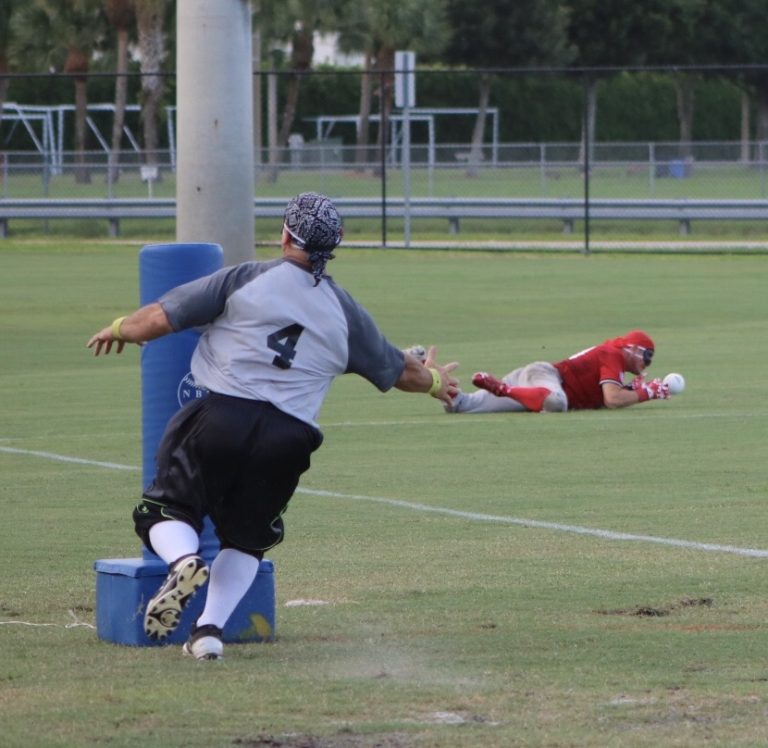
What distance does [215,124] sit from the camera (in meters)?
9.70

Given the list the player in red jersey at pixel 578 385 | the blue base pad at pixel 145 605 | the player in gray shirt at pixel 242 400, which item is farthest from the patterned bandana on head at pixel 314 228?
the player in red jersey at pixel 578 385

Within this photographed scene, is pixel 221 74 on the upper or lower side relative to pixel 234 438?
upper

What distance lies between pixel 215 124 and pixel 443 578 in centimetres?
297

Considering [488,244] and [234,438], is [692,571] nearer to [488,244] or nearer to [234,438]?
[234,438]

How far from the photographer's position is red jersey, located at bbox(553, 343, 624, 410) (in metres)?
14.1

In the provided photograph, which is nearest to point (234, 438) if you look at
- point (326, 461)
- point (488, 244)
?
point (326, 461)

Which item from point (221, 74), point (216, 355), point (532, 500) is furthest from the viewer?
point (532, 500)

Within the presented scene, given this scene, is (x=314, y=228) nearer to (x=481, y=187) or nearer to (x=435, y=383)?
(x=435, y=383)

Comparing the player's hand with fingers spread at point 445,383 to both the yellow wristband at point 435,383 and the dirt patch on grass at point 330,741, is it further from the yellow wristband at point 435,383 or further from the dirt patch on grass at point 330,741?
the dirt patch on grass at point 330,741

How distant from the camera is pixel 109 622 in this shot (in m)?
6.79

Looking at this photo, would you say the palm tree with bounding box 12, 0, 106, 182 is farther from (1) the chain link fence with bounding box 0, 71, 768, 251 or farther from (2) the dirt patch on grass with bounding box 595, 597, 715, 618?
(2) the dirt patch on grass with bounding box 595, 597, 715, 618

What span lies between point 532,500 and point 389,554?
1754 millimetres

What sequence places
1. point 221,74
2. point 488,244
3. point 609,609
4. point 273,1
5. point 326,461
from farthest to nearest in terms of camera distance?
point 273,1
point 488,244
point 326,461
point 221,74
point 609,609

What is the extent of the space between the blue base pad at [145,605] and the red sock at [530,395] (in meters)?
7.25
